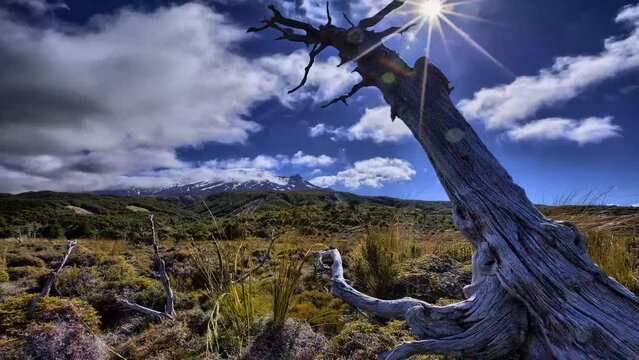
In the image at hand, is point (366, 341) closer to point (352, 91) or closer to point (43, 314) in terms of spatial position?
point (352, 91)

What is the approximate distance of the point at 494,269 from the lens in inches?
106

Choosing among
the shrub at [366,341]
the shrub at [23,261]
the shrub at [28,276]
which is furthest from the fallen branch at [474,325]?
the shrub at [23,261]

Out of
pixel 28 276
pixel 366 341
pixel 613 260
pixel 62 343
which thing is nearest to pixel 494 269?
pixel 366 341

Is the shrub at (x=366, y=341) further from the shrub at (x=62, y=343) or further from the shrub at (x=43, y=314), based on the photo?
the shrub at (x=43, y=314)

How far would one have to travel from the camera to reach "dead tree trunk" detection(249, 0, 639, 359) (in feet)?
7.40

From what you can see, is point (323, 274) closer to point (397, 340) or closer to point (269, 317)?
point (269, 317)

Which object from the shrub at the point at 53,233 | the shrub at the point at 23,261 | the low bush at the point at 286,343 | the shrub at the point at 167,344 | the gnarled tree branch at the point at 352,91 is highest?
the gnarled tree branch at the point at 352,91

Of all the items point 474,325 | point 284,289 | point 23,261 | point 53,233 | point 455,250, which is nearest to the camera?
point 474,325

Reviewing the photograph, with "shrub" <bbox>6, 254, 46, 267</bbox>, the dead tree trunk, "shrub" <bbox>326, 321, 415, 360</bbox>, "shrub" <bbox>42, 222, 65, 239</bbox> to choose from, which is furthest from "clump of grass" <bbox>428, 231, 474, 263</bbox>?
"shrub" <bbox>42, 222, 65, 239</bbox>

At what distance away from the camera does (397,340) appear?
10.9 feet

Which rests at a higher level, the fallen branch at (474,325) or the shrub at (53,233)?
the shrub at (53,233)

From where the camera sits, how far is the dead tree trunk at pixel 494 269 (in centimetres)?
226

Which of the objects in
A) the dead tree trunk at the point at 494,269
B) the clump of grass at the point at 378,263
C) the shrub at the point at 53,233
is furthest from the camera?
the shrub at the point at 53,233

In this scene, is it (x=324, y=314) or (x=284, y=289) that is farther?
(x=324, y=314)
